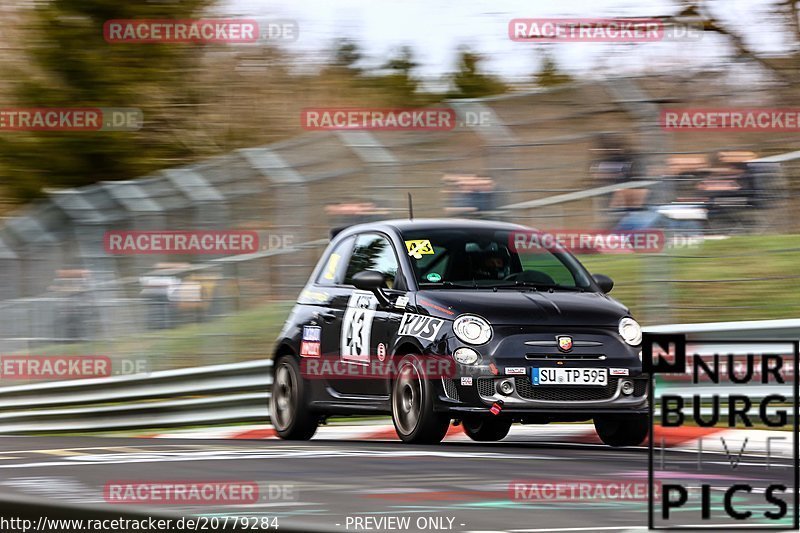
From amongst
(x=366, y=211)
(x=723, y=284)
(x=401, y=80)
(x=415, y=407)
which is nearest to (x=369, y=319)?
(x=415, y=407)

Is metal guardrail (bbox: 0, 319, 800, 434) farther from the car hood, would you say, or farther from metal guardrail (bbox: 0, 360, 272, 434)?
the car hood

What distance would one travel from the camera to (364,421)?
1371 cm

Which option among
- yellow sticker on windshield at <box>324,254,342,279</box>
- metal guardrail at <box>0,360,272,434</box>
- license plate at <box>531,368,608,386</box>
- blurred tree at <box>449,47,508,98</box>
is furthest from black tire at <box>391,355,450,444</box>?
blurred tree at <box>449,47,508,98</box>

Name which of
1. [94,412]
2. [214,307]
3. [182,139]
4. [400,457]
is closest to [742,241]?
[400,457]

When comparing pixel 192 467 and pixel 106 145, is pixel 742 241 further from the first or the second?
pixel 106 145

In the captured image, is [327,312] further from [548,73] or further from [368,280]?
[548,73]

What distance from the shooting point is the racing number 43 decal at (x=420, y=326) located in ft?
31.2

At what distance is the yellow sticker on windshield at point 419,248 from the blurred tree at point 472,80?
358 inches

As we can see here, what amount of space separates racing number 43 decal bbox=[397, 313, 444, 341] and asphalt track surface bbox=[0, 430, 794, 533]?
71 cm

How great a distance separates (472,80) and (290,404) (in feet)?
33.3

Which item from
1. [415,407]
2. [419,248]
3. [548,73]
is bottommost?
[415,407]

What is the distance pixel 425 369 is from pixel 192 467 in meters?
2.16

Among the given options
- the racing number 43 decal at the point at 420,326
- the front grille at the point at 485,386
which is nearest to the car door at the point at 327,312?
the racing number 43 decal at the point at 420,326

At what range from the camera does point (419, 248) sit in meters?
10.4
